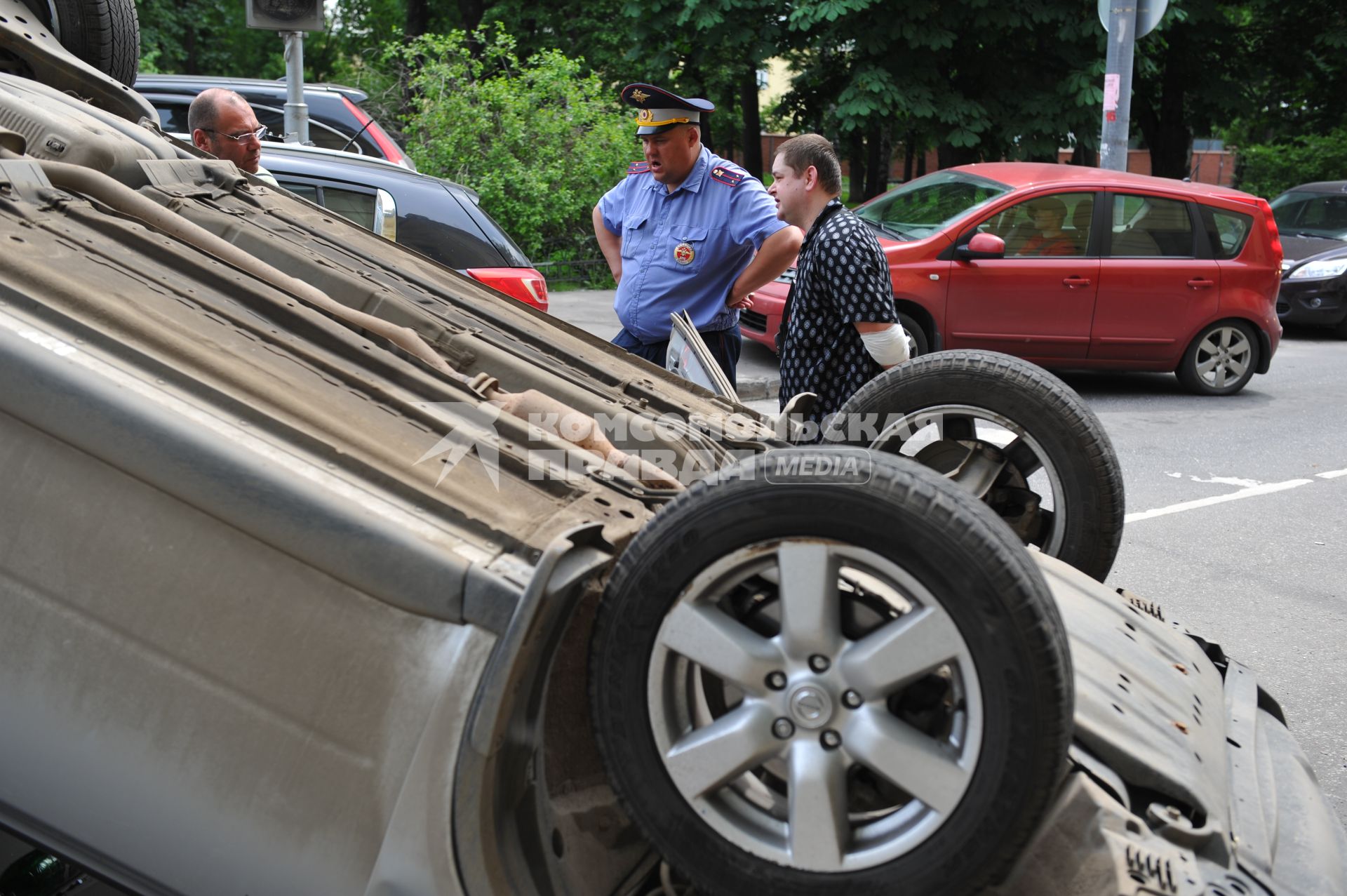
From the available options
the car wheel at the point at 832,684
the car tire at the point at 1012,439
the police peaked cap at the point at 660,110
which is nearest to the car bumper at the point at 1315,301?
the police peaked cap at the point at 660,110

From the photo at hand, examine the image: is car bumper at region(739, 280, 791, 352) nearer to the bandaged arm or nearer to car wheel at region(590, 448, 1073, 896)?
the bandaged arm

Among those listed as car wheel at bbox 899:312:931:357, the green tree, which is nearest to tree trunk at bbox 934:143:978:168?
the green tree

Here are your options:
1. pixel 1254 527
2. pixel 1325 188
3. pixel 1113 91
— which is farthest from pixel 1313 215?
pixel 1254 527

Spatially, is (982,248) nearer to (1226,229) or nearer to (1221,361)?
(1226,229)

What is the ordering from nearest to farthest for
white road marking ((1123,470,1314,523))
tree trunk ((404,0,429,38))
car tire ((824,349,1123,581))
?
car tire ((824,349,1123,581))
white road marking ((1123,470,1314,523))
tree trunk ((404,0,429,38))

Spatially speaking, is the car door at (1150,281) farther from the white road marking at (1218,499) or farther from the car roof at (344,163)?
the car roof at (344,163)

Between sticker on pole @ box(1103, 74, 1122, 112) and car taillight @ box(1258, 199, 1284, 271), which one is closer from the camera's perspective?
car taillight @ box(1258, 199, 1284, 271)

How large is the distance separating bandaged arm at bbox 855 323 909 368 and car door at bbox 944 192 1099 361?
5.59 metres

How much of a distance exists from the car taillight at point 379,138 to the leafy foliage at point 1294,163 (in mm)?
19563

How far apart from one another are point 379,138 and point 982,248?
5.05 metres

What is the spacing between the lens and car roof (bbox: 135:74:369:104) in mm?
10383

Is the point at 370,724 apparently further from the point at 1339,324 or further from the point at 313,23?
the point at 1339,324

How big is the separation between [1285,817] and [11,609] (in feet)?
7.89

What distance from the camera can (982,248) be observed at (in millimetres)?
9680
